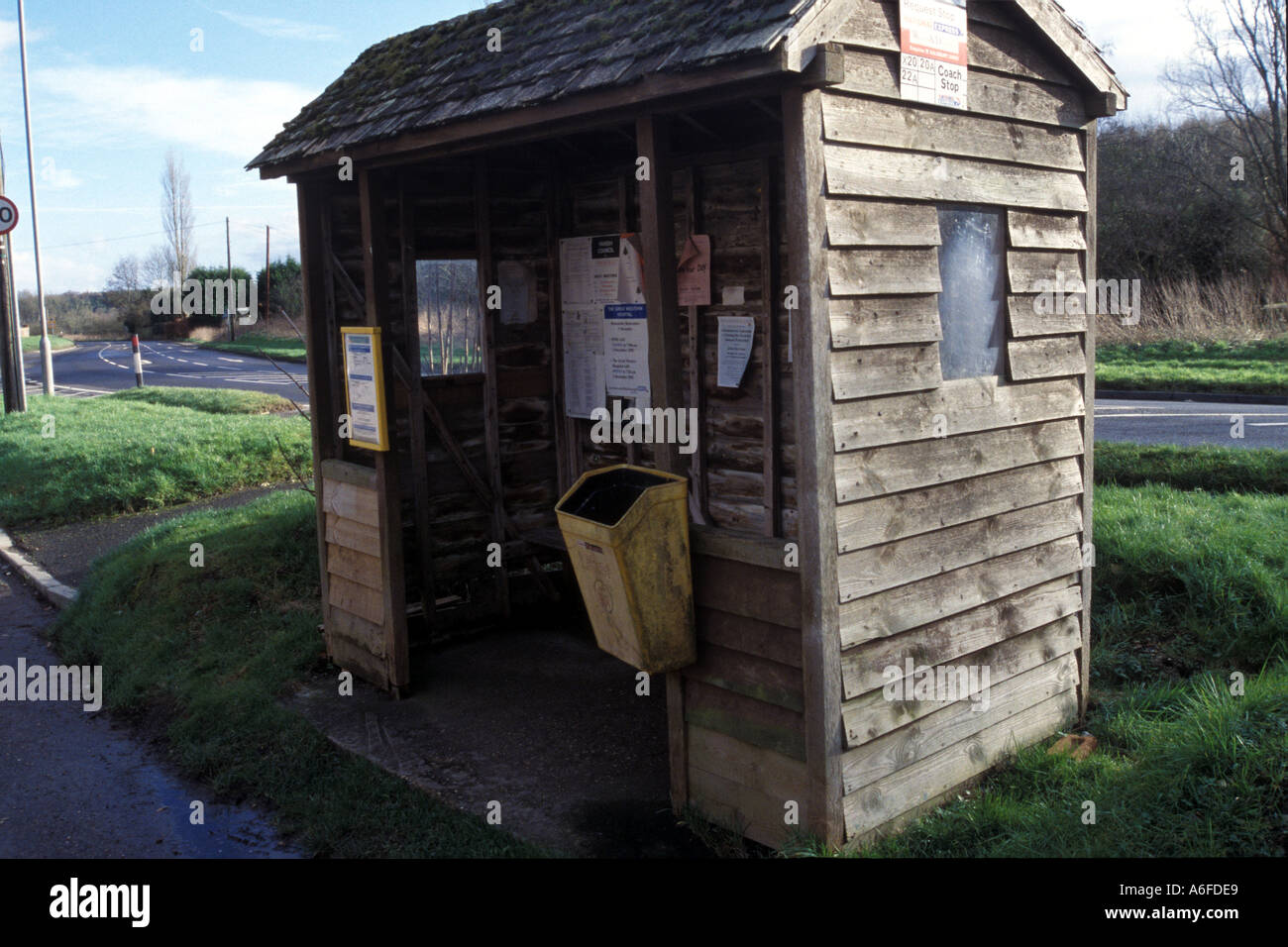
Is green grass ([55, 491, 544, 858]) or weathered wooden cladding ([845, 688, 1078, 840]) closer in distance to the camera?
weathered wooden cladding ([845, 688, 1078, 840])

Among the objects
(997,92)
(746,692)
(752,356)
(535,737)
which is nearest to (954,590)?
(746,692)

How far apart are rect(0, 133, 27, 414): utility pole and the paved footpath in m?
12.4

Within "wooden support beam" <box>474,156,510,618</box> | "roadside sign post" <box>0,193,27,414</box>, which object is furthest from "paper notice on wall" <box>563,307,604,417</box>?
"roadside sign post" <box>0,193,27,414</box>

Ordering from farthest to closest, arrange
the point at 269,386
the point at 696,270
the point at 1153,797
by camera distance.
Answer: the point at 269,386
the point at 696,270
the point at 1153,797

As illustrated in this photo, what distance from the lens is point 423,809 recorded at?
5012 millimetres

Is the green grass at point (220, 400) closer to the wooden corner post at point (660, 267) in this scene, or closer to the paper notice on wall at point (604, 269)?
the paper notice on wall at point (604, 269)

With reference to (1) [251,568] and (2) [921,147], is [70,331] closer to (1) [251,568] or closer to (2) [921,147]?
(1) [251,568]

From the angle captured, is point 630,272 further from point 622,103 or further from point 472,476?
point 622,103

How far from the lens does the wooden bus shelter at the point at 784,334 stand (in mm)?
4133

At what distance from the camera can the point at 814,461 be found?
13.3 feet

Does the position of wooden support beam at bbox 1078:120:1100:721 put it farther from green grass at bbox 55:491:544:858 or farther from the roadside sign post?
the roadside sign post

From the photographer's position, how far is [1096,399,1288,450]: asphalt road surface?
1171cm

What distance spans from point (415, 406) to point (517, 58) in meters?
2.39

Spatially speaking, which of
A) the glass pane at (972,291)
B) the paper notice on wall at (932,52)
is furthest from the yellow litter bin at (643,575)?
the paper notice on wall at (932,52)
